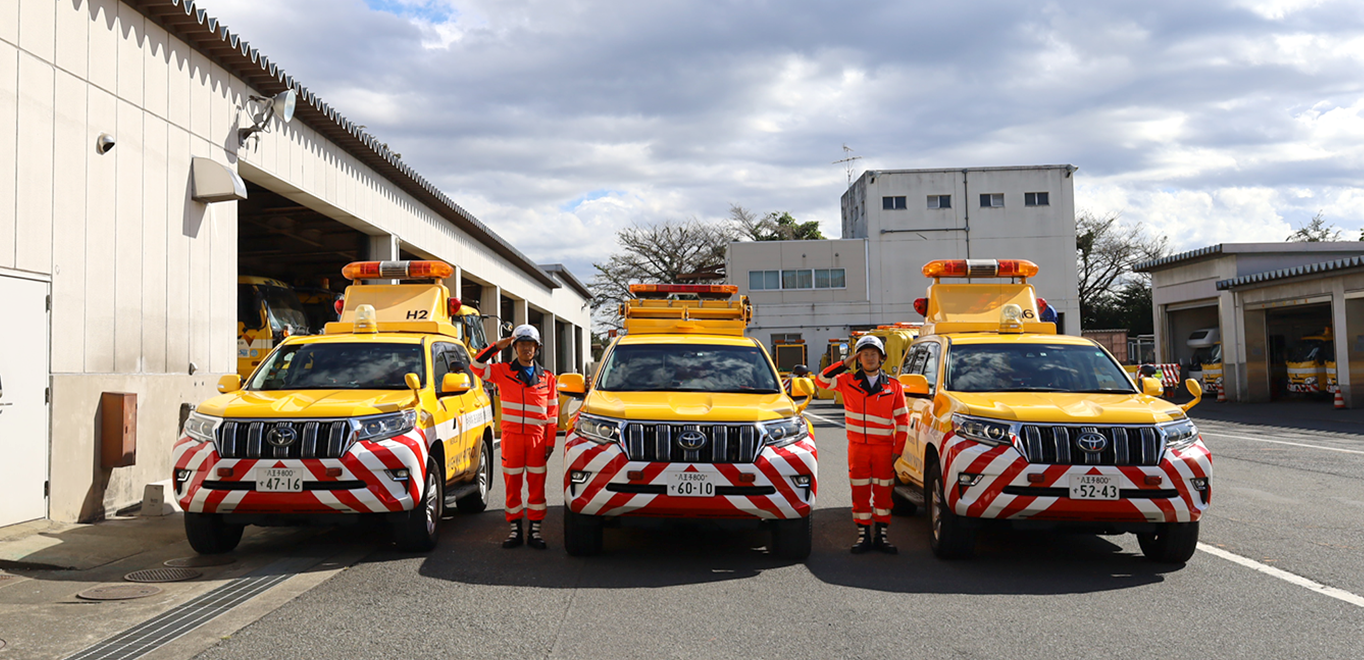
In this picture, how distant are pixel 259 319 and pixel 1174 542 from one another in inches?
594

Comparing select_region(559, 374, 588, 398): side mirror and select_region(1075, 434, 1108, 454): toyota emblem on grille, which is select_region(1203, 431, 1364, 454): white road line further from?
select_region(559, 374, 588, 398): side mirror

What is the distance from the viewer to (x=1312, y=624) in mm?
5457

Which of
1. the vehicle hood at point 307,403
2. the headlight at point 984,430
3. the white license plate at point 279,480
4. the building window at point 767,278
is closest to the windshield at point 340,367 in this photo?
the vehicle hood at point 307,403

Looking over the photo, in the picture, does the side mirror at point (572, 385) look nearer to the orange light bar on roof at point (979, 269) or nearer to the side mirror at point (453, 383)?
the side mirror at point (453, 383)

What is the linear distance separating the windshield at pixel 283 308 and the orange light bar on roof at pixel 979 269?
12044 millimetres

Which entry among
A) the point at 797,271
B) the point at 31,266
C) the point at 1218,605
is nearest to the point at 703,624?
the point at 1218,605

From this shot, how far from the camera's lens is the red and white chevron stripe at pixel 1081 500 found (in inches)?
266

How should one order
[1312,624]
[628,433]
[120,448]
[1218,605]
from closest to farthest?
[1312,624]
[1218,605]
[628,433]
[120,448]

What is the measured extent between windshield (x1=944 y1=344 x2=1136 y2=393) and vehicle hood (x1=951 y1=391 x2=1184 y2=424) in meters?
0.27

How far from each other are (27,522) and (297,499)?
11.1 ft

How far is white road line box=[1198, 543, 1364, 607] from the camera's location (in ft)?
19.9

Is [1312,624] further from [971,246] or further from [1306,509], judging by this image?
[971,246]

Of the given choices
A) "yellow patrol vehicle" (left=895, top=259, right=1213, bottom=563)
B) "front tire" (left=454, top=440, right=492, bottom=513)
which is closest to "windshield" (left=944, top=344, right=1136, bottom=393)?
"yellow patrol vehicle" (left=895, top=259, right=1213, bottom=563)

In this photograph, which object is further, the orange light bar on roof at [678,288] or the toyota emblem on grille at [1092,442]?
the orange light bar on roof at [678,288]
